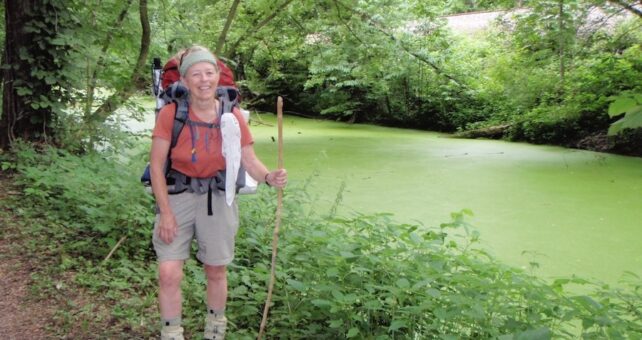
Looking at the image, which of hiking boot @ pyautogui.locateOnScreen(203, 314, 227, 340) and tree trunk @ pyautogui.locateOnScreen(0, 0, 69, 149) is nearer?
hiking boot @ pyautogui.locateOnScreen(203, 314, 227, 340)

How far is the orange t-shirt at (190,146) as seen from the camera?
5.11 ft

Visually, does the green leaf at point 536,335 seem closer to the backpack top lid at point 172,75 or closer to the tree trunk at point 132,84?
the backpack top lid at point 172,75

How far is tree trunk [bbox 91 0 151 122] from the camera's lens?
4.70 m

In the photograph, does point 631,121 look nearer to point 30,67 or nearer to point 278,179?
point 278,179

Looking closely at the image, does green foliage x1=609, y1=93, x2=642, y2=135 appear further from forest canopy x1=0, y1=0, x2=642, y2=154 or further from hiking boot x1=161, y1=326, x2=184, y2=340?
hiking boot x1=161, y1=326, x2=184, y2=340

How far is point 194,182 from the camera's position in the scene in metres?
1.61

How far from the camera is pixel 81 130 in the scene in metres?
4.43

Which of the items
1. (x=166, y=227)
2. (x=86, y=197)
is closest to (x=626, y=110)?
(x=166, y=227)

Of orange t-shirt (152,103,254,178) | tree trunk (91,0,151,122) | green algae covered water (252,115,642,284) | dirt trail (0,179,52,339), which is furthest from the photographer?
tree trunk (91,0,151,122)

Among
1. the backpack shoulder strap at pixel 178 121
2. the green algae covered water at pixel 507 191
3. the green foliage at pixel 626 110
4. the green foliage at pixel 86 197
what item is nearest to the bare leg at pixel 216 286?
the backpack shoulder strap at pixel 178 121

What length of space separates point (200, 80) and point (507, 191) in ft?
14.9

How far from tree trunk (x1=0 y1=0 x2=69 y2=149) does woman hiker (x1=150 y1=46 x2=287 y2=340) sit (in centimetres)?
290

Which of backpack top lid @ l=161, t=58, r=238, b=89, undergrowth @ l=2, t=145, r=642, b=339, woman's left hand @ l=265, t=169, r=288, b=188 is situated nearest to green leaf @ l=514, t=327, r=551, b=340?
undergrowth @ l=2, t=145, r=642, b=339

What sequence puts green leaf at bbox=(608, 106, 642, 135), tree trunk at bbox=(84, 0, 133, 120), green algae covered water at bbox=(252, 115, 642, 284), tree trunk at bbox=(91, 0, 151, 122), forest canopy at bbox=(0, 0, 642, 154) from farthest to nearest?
tree trunk at bbox=(91, 0, 151, 122)
tree trunk at bbox=(84, 0, 133, 120)
forest canopy at bbox=(0, 0, 642, 154)
green algae covered water at bbox=(252, 115, 642, 284)
green leaf at bbox=(608, 106, 642, 135)
